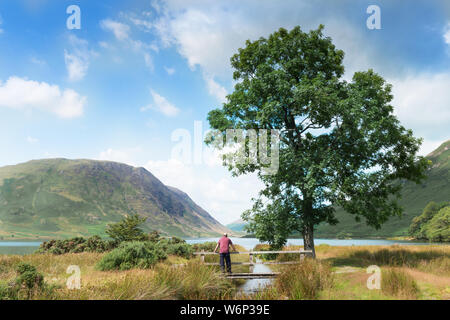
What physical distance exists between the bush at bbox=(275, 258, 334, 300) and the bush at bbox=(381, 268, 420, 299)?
2066 mm

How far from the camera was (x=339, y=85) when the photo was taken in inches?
812

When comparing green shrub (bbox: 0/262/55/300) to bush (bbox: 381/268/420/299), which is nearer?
green shrub (bbox: 0/262/55/300)

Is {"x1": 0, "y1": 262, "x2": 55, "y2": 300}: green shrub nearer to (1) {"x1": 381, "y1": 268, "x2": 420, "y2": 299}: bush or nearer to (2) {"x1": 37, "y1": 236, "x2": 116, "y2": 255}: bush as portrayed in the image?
(1) {"x1": 381, "y1": 268, "x2": 420, "y2": 299}: bush

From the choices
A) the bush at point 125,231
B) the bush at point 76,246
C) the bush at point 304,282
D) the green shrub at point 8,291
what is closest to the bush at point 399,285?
the bush at point 304,282

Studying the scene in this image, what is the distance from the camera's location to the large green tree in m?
17.3

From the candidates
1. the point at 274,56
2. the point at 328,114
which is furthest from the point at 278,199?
the point at 274,56

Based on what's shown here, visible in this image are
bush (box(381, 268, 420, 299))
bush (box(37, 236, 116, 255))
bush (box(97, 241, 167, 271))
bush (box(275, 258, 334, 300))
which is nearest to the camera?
bush (box(381, 268, 420, 299))

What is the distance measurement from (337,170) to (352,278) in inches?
265

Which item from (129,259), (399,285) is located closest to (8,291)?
(129,259)

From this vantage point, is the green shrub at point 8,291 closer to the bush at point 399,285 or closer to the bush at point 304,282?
the bush at point 304,282

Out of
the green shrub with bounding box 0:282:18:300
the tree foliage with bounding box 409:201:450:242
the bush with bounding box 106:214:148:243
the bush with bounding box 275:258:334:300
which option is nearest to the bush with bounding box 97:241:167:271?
the green shrub with bounding box 0:282:18:300

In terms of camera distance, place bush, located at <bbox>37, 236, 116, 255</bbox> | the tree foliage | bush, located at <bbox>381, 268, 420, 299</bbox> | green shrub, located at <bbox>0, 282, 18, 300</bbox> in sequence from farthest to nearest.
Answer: the tree foliage → bush, located at <bbox>37, 236, 116, 255</bbox> → bush, located at <bbox>381, 268, 420, 299</bbox> → green shrub, located at <bbox>0, 282, 18, 300</bbox>
